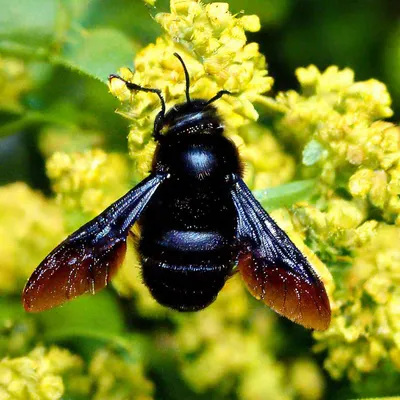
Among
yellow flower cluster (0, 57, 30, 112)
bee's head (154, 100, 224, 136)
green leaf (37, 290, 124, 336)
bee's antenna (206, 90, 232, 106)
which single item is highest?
bee's antenna (206, 90, 232, 106)

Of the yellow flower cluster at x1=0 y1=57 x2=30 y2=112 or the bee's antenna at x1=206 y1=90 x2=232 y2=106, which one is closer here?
the bee's antenna at x1=206 y1=90 x2=232 y2=106

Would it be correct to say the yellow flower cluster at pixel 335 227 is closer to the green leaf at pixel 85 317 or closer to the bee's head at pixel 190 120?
the bee's head at pixel 190 120

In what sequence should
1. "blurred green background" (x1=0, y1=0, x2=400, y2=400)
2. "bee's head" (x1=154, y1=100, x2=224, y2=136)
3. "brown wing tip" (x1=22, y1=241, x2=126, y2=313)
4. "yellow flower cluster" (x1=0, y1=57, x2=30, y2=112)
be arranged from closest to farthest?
"brown wing tip" (x1=22, y1=241, x2=126, y2=313), "bee's head" (x1=154, y1=100, x2=224, y2=136), "blurred green background" (x1=0, y1=0, x2=400, y2=400), "yellow flower cluster" (x1=0, y1=57, x2=30, y2=112)

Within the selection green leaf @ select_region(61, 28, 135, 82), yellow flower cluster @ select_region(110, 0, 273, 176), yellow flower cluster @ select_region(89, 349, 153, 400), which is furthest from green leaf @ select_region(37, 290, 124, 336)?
green leaf @ select_region(61, 28, 135, 82)

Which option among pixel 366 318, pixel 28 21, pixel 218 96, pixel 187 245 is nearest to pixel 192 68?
pixel 218 96

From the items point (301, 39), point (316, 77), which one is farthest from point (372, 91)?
point (301, 39)

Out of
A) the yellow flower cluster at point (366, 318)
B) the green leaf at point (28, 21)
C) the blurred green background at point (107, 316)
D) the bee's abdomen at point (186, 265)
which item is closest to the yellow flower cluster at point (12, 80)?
the blurred green background at point (107, 316)

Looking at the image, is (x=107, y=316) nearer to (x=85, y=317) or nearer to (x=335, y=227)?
(x=85, y=317)

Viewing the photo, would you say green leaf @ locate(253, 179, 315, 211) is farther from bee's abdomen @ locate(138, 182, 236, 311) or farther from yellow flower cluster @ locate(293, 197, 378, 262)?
bee's abdomen @ locate(138, 182, 236, 311)
